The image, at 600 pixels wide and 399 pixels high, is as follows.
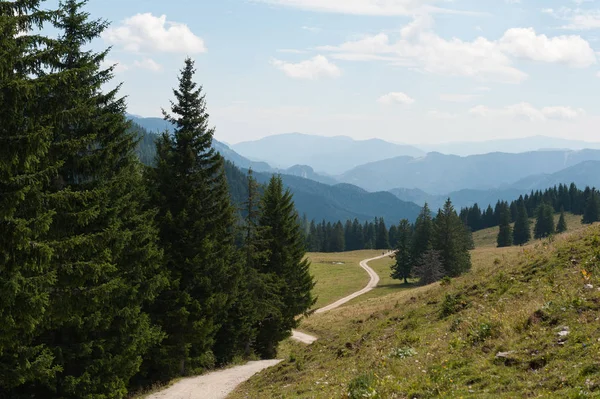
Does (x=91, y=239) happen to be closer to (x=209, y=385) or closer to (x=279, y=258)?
(x=209, y=385)

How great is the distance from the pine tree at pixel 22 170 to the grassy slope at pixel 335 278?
170 feet

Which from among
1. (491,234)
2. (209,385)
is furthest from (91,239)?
(491,234)

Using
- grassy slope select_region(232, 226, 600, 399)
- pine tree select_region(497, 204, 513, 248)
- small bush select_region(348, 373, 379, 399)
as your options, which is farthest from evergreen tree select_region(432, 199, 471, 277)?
small bush select_region(348, 373, 379, 399)

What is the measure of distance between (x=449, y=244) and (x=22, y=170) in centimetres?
6918

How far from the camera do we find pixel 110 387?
54.9 feet

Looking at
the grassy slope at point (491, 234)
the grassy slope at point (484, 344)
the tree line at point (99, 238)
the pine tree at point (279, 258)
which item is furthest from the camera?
the grassy slope at point (491, 234)

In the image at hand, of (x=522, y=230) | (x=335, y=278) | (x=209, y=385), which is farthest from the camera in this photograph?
(x=522, y=230)

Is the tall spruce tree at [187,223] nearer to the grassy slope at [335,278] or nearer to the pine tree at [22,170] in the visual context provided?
the pine tree at [22,170]

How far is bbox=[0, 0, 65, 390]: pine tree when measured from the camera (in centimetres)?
1009

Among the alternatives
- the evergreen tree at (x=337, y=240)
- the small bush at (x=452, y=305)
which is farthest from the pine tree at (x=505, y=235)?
the small bush at (x=452, y=305)

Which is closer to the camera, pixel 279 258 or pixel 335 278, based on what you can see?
pixel 279 258

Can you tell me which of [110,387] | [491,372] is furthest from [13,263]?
[491,372]

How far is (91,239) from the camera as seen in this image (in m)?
12.6

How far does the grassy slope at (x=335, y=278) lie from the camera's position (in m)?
74.4
